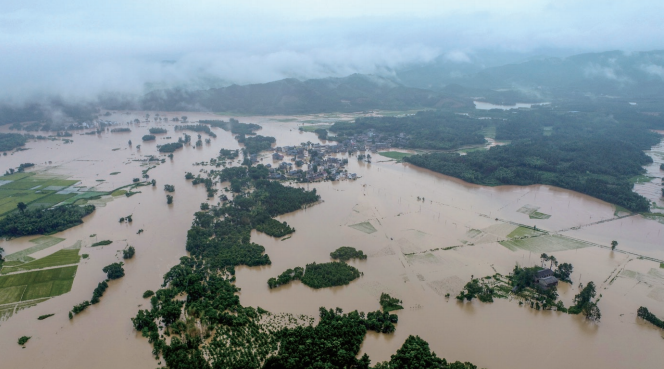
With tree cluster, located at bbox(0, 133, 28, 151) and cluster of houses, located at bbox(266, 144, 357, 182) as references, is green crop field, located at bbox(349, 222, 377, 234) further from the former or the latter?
tree cluster, located at bbox(0, 133, 28, 151)

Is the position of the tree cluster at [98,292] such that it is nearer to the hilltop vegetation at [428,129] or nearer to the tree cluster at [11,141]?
the hilltop vegetation at [428,129]

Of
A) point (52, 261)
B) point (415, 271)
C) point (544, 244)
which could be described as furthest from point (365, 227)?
point (52, 261)

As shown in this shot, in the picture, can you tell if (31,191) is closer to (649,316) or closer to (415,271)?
(415,271)

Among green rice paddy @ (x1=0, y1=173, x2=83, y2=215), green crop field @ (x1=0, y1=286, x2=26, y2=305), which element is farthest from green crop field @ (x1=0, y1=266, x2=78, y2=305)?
green rice paddy @ (x1=0, y1=173, x2=83, y2=215)

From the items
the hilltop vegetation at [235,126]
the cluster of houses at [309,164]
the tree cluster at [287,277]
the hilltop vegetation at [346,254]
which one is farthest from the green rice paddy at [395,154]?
the tree cluster at [287,277]

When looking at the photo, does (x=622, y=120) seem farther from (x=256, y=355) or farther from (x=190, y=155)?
(x=256, y=355)

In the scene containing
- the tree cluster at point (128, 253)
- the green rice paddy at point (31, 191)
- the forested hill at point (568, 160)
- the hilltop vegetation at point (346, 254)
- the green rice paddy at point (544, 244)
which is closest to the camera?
the hilltop vegetation at point (346, 254)

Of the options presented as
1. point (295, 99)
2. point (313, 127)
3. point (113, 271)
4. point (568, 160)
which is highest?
point (295, 99)
